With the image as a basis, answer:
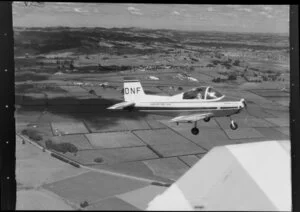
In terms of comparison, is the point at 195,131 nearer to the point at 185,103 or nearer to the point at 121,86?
the point at 185,103

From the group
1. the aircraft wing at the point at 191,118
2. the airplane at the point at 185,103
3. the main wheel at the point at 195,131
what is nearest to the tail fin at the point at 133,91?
the airplane at the point at 185,103

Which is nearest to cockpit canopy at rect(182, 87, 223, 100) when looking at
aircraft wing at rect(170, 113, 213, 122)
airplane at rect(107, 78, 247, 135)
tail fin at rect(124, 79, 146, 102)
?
airplane at rect(107, 78, 247, 135)

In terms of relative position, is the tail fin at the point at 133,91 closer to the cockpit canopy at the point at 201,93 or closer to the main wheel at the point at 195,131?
the cockpit canopy at the point at 201,93

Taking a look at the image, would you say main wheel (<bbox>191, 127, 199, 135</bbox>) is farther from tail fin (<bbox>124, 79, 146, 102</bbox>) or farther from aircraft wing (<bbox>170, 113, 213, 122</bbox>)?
tail fin (<bbox>124, 79, 146, 102</bbox>)

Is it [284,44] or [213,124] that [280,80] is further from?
[213,124]

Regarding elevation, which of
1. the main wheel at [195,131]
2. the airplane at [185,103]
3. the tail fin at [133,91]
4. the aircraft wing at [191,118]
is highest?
the tail fin at [133,91]

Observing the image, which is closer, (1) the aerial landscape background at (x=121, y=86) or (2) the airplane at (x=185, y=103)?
(1) the aerial landscape background at (x=121, y=86)

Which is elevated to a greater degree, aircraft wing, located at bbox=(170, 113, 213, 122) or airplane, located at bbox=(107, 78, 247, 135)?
airplane, located at bbox=(107, 78, 247, 135)
